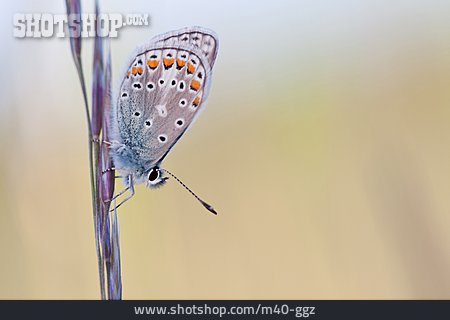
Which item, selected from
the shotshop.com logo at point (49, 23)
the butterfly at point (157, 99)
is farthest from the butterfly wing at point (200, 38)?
the shotshop.com logo at point (49, 23)

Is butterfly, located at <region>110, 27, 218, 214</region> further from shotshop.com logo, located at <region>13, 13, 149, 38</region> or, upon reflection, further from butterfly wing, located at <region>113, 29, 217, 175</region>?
shotshop.com logo, located at <region>13, 13, 149, 38</region>

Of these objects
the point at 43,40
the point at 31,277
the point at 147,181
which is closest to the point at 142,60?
the point at 147,181

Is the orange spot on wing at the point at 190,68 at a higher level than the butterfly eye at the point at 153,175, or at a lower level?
higher

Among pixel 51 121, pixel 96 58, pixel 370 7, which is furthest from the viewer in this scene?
pixel 370 7

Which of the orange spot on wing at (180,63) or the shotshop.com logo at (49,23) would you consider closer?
the orange spot on wing at (180,63)

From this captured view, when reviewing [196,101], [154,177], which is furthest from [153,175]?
[196,101]

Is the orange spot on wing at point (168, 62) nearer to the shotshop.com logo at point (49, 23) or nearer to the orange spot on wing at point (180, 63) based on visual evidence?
the orange spot on wing at point (180, 63)

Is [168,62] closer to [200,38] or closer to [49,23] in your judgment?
[200,38]

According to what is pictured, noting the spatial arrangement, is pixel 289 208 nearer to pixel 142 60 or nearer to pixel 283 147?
pixel 283 147
